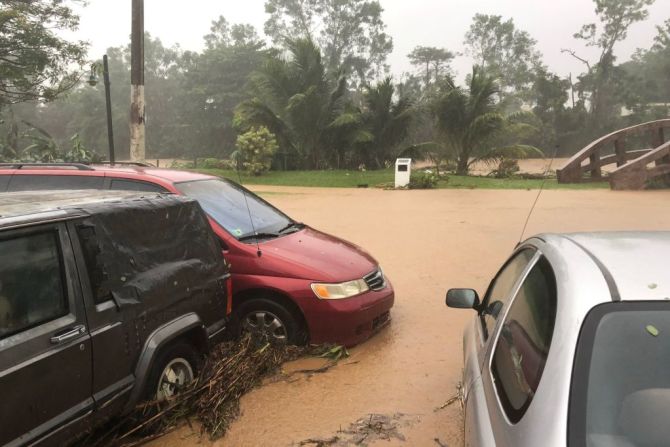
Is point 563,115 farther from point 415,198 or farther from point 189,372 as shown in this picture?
point 189,372

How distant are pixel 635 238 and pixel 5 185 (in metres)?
5.47

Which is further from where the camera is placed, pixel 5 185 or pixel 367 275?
pixel 5 185

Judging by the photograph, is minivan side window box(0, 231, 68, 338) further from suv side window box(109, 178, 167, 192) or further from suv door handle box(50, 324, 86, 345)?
suv side window box(109, 178, 167, 192)

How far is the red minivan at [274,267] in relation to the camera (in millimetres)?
4602

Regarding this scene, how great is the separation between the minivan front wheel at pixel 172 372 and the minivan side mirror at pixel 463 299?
1.80 meters

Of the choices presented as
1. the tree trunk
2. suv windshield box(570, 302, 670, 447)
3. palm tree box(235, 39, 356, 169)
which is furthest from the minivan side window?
the tree trunk

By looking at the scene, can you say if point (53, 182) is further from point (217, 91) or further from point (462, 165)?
point (217, 91)

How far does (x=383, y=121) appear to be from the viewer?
27.7 m

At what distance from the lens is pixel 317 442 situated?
3457 millimetres

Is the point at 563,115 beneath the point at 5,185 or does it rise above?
above

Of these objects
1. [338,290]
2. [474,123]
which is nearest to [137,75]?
[338,290]

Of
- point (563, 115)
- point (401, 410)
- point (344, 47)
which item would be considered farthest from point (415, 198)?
point (344, 47)

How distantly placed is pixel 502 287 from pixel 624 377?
1.59m

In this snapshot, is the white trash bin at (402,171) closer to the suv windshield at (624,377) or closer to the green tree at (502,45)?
the suv windshield at (624,377)
